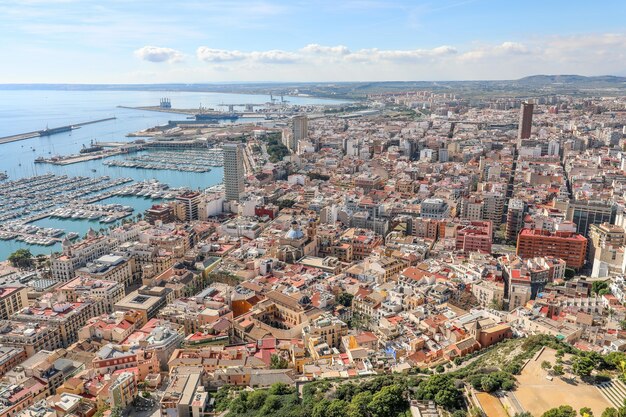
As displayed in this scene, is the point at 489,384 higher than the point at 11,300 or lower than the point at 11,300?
higher

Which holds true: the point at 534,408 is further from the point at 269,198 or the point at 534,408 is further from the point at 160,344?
the point at 269,198

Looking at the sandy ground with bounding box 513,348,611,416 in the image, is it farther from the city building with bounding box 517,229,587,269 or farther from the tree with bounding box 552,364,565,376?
the city building with bounding box 517,229,587,269

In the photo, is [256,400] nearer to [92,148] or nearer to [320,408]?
[320,408]

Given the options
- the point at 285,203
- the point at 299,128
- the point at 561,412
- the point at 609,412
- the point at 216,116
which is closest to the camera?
the point at 609,412

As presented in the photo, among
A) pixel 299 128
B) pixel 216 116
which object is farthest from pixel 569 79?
pixel 299 128

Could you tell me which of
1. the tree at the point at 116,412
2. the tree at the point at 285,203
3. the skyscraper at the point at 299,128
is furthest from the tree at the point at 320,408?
the skyscraper at the point at 299,128

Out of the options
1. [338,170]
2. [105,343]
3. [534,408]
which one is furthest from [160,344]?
[338,170]

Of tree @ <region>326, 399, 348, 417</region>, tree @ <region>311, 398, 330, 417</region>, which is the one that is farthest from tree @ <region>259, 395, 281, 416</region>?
tree @ <region>326, 399, 348, 417</region>
